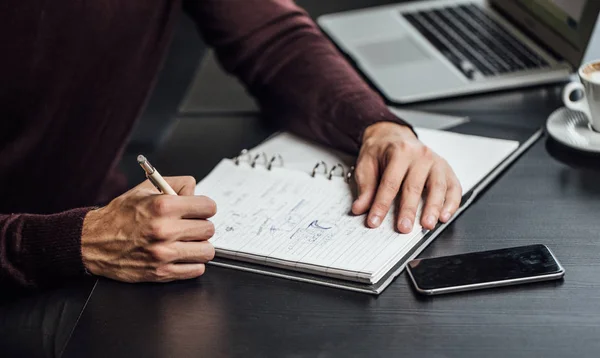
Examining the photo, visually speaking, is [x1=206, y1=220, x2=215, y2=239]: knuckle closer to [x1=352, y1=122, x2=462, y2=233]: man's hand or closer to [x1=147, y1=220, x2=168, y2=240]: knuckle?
[x1=147, y1=220, x2=168, y2=240]: knuckle

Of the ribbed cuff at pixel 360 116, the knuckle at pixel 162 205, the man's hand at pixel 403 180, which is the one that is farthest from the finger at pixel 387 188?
the knuckle at pixel 162 205

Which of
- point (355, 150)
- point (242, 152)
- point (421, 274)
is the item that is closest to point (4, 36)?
Result: point (242, 152)

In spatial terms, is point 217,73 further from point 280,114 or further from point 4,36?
point 4,36

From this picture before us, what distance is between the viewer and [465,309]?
34.8 inches

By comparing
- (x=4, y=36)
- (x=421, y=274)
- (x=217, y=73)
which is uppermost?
(x=4, y=36)

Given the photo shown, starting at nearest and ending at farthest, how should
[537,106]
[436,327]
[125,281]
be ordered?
[436,327] → [125,281] → [537,106]

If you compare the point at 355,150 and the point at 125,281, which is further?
the point at 355,150

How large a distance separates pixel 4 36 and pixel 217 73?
1.54 ft

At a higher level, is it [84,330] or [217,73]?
[84,330]

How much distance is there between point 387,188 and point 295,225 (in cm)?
13

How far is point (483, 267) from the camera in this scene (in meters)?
0.93

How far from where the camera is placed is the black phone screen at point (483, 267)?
36.0 inches

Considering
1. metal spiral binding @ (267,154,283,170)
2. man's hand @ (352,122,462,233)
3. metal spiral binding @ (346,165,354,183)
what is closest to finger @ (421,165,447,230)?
man's hand @ (352,122,462,233)

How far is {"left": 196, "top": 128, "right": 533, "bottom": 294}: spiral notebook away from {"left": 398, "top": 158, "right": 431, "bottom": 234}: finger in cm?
1
